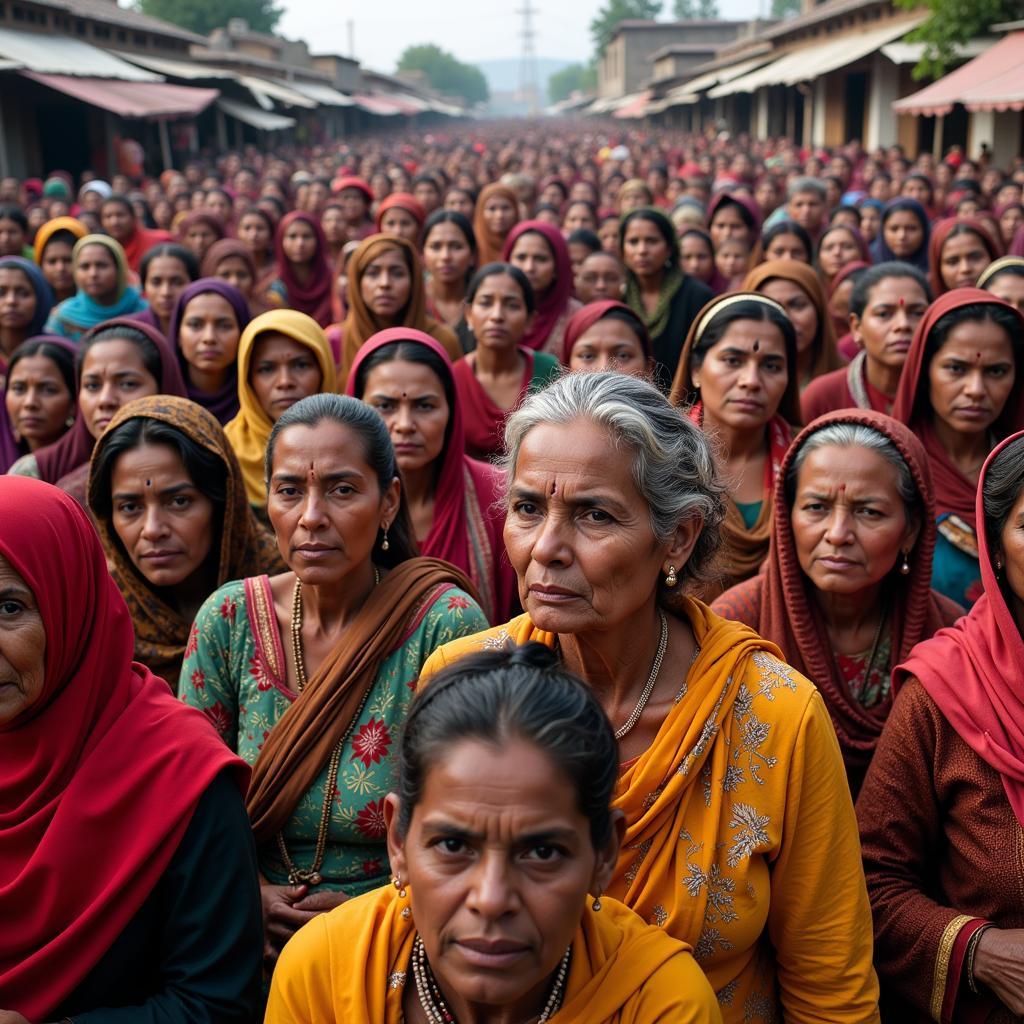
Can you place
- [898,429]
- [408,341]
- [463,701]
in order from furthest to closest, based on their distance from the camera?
[408,341] → [898,429] → [463,701]

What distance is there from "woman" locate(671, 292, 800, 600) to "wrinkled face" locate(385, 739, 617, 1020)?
Answer: 2349mm

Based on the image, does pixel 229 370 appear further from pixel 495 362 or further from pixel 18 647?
pixel 18 647

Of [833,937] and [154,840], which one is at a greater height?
[154,840]

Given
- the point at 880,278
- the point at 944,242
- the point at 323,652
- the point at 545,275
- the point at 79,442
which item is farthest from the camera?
the point at 545,275

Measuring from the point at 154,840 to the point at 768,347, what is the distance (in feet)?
9.24

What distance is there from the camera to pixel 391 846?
68.9 inches

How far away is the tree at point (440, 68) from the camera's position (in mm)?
140375

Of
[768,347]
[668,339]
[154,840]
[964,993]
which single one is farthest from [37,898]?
[668,339]

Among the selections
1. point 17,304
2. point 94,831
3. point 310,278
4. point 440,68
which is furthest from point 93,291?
point 440,68

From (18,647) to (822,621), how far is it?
1.92 m

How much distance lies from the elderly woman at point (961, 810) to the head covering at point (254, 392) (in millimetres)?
2918

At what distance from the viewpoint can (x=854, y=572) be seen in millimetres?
2799

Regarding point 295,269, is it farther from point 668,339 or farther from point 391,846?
point 391,846

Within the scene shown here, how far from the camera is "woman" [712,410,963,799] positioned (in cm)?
280
